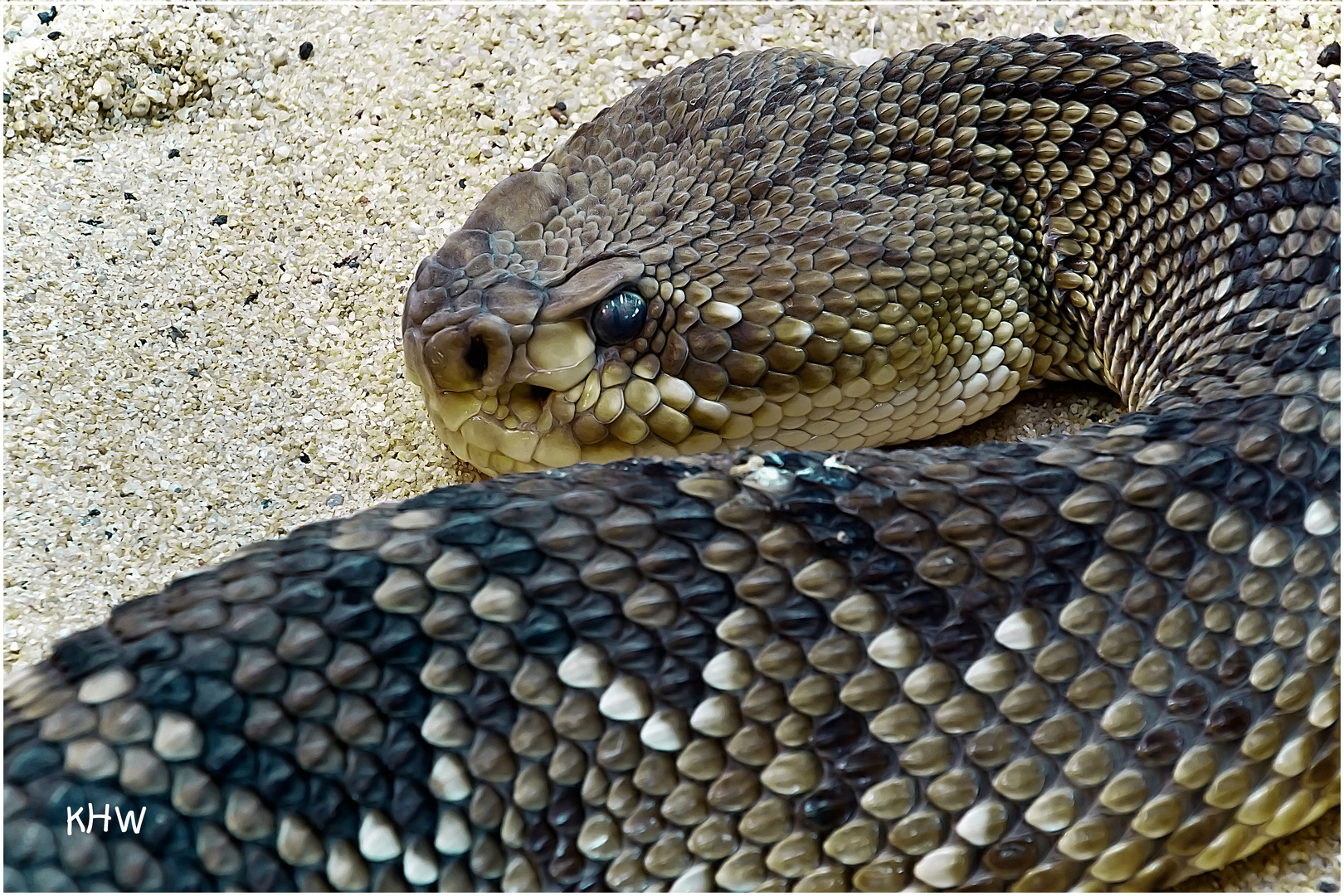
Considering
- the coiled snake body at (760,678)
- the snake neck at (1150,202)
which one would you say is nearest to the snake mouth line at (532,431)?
the coiled snake body at (760,678)

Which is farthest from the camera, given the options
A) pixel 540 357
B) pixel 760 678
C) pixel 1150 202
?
pixel 1150 202

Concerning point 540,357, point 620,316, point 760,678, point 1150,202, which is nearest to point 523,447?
point 540,357

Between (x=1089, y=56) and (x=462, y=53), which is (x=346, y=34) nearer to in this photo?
(x=462, y=53)

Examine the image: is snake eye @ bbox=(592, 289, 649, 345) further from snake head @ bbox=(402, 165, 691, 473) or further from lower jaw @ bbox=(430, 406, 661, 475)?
lower jaw @ bbox=(430, 406, 661, 475)

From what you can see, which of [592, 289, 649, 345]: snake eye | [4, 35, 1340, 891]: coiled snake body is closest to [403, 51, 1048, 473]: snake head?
[592, 289, 649, 345]: snake eye

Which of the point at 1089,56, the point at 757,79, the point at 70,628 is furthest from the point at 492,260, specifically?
the point at 1089,56

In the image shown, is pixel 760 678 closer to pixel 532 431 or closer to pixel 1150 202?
pixel 532 431

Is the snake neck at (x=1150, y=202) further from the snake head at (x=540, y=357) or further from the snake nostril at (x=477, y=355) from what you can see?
the snake nostril at (x=477, y=355)
